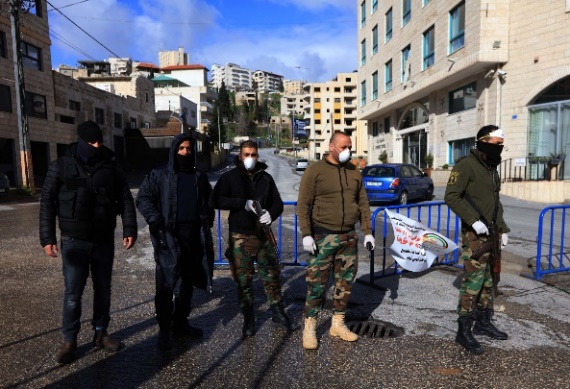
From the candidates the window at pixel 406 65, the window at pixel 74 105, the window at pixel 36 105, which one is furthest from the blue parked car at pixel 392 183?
the window at pixel 74 105

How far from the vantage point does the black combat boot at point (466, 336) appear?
3.47 metres

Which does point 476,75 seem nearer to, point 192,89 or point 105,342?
point 105,342

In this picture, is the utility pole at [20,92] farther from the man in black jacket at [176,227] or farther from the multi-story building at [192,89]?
the multi-story building at [192,89]

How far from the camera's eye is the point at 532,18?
651 inches

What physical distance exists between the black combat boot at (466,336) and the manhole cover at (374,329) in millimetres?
523

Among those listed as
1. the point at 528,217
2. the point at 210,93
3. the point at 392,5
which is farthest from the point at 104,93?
the point at 210,93

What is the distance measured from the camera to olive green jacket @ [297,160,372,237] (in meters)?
3.58

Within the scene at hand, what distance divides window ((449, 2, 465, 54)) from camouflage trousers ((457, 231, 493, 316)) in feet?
59.6

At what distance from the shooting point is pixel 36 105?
24328 millimetres

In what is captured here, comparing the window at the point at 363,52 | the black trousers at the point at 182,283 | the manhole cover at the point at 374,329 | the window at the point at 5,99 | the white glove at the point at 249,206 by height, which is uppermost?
the window at the point at 363,52

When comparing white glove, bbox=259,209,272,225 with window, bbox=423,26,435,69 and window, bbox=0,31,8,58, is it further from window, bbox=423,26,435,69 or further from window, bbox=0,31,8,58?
window, bbox=0,31,8,58

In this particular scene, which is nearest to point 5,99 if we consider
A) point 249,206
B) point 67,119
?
point 67,119

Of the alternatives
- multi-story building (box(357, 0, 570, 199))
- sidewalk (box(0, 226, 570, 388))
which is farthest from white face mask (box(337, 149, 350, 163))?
multi-story building (box(357, 0, 570, 199))

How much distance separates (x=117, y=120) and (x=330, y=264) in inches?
1422
